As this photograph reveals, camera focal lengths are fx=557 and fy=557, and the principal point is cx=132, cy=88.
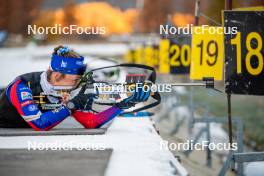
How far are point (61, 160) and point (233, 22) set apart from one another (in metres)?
2.35

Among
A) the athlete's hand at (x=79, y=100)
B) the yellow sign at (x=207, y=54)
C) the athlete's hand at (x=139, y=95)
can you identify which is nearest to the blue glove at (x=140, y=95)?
the athlete's hand at (x=139, y=95)

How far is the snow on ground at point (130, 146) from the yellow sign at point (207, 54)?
0.88 m

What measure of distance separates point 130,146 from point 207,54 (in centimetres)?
219

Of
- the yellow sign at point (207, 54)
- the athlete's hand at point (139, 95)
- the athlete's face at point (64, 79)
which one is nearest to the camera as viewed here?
the athlete's hand at point (139, 95)

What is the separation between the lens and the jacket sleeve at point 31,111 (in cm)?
507

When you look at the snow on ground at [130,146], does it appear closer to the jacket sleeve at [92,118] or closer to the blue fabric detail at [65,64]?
the jacket sleeve at [92,118]

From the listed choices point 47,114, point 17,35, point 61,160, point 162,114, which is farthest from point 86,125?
point 17,35

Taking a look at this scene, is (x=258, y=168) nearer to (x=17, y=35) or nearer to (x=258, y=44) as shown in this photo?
(x=258, y=44)

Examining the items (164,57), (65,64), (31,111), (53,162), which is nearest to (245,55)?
(65,64)

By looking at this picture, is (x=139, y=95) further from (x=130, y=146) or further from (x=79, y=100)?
(x=130, y=146)

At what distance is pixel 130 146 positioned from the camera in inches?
175

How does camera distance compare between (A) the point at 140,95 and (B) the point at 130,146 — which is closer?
(B) the point at 130,146

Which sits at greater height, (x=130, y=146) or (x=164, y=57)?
(x=164, y=57)

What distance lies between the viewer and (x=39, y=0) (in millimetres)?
54875
